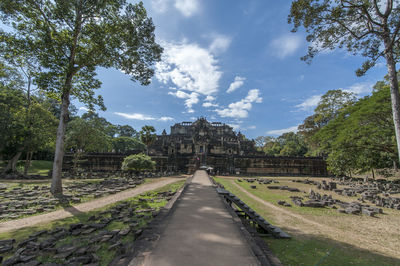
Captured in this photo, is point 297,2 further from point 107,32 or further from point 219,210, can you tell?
point 107,32

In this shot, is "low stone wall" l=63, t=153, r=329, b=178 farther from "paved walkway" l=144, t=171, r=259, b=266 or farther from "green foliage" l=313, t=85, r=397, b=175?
"paved walkway" l=144, t=171, r=259, b=266

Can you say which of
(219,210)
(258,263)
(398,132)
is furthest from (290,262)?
(398,132)

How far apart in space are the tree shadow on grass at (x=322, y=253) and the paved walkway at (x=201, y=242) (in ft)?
4.19

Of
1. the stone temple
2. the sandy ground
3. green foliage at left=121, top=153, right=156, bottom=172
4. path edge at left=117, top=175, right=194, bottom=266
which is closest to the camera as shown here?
path edge at left=117, top=175, right=194, bottom=266

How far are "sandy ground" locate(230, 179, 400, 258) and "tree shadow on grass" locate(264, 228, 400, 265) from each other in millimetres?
426

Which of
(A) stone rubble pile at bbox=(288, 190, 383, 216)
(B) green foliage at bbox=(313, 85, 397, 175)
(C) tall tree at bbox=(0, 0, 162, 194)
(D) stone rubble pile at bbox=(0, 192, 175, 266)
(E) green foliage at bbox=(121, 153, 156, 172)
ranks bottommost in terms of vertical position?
(A) stone rubble pile at bbox=(288, 190, 383, 216)

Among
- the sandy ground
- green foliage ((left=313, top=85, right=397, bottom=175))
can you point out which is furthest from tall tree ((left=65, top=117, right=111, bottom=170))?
green foliage ((left=313, top=85, right=397, bottom=175))

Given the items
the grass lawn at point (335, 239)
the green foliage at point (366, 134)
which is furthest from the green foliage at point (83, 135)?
the green foliage at point (366, 134)

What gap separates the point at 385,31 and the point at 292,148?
1752 inches

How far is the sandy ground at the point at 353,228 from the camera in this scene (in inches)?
187

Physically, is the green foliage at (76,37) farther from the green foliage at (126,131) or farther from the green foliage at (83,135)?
the green foliage at (126,131)

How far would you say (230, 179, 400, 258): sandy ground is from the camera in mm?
4752

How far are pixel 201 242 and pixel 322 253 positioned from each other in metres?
3.11

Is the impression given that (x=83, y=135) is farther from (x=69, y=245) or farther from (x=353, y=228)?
(x=353, y=228)
